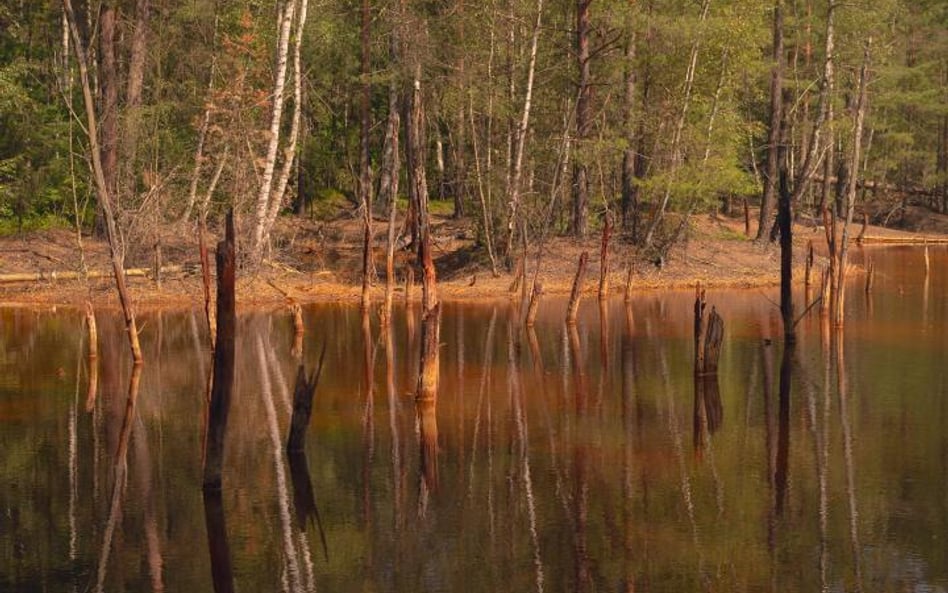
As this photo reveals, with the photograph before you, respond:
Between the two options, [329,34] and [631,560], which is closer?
[631,560]

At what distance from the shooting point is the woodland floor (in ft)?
134

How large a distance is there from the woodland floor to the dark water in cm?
718

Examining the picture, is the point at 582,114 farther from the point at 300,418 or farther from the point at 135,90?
the point at 300,418

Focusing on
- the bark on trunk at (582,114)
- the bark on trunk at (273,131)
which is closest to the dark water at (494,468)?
the bark on trunk at (273,131)

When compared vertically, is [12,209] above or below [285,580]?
above

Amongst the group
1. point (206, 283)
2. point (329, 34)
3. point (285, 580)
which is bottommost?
point (285, 580)

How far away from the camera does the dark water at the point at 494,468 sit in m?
15.5

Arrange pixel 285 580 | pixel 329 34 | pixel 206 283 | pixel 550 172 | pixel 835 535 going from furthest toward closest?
1. pixel 329 34
2. pixel 550 172
3. pixel 206 283
4. pixel 835 535
5. pixel 285 580

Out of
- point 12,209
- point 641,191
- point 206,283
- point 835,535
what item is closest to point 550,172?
point 641,191

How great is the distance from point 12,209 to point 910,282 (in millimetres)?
32093

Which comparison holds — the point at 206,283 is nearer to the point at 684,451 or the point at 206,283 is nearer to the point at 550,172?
the point at 684,451

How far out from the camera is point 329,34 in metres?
56.3

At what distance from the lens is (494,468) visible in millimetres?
20188

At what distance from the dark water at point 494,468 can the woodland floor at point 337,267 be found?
7.18 m
